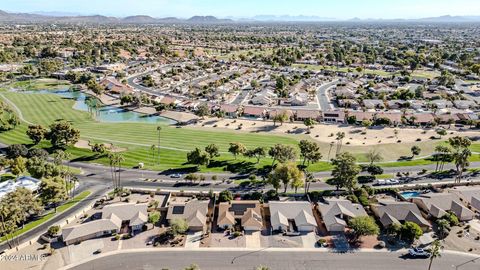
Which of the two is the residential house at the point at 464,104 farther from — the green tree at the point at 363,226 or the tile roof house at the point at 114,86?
the tile roof house at the point at 114,86

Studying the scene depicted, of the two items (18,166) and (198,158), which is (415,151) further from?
(18,166)

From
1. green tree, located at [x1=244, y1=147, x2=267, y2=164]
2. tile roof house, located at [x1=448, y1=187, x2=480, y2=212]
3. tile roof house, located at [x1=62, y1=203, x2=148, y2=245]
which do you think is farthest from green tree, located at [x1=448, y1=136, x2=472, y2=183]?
tile roof house, located at [x1=62, y1=203, x2=148, y2=245]

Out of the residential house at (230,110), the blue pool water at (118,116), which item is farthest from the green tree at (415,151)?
the blue pool water at (118,116)

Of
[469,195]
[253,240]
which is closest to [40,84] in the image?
[253,240]

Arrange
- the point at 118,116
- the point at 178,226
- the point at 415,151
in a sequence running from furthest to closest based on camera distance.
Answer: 1. the point at 118,116
2. the point at 415,151
3. the point at 178,226

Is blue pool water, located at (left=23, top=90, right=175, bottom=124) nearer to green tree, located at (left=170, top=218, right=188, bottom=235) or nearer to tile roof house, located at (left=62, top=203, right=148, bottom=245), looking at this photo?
tile roof house, located at (left=62, top=203, right=148, bottom=245)

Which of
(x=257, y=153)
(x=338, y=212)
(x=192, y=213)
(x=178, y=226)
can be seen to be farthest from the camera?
(x=257, y=153)

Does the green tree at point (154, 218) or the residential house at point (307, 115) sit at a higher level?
the residential house at point (307, 115)
